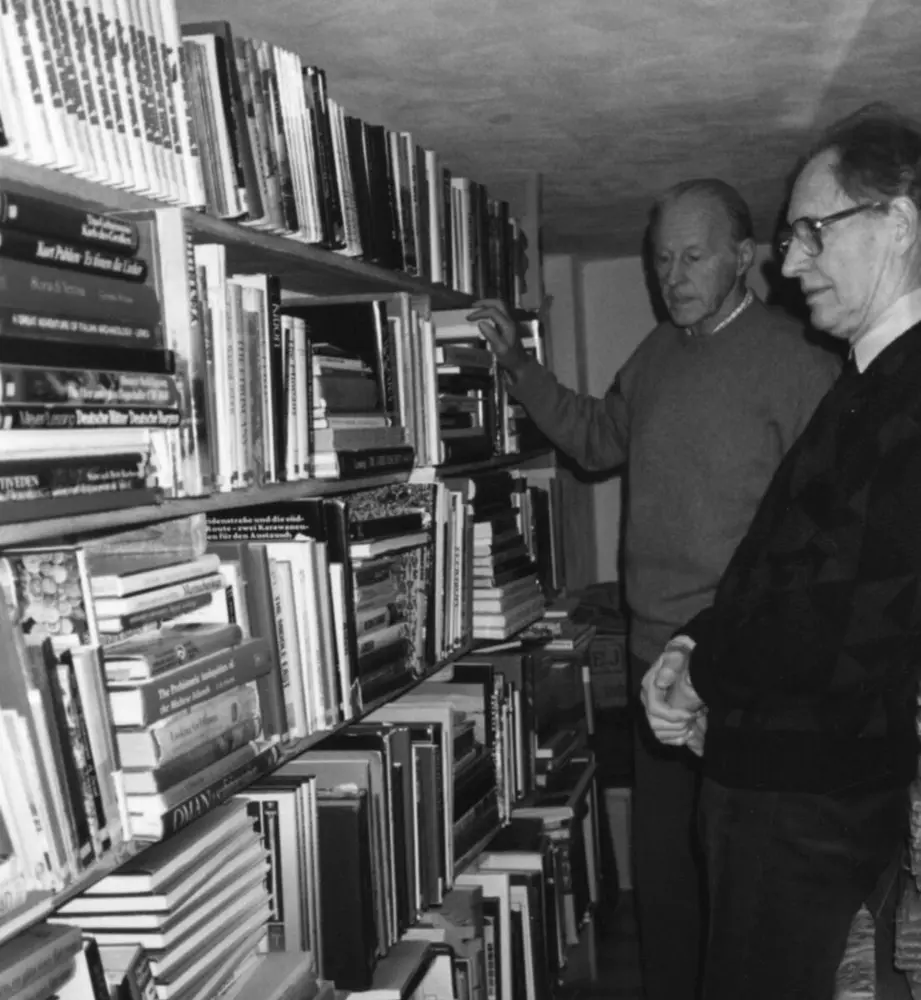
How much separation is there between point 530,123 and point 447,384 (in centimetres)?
58

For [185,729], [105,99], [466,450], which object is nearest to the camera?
[105,99]

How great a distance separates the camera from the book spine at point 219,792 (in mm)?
1308

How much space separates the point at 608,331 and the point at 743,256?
1774 millimetres

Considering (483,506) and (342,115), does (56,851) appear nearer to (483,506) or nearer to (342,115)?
(342,115)

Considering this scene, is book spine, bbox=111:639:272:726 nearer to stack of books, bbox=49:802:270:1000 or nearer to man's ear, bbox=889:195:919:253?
stack of books, bbox=49:802:270:1000

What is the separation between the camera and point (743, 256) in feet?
8.65

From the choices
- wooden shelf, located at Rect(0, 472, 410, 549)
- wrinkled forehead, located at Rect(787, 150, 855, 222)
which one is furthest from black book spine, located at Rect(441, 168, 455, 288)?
wrinkled forehead, located at Rect(787, 150, 855, 222)

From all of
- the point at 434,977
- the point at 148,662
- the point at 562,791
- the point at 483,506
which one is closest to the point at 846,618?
the point at 148,662

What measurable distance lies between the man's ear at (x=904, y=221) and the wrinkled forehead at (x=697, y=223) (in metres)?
1.05

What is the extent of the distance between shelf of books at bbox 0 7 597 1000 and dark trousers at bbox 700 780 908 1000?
596 millimetres

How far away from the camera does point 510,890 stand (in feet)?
8.77

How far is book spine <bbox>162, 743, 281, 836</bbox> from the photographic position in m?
1.31

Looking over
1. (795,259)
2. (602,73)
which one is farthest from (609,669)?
(795,259)

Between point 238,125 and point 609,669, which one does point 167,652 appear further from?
point 609,669
